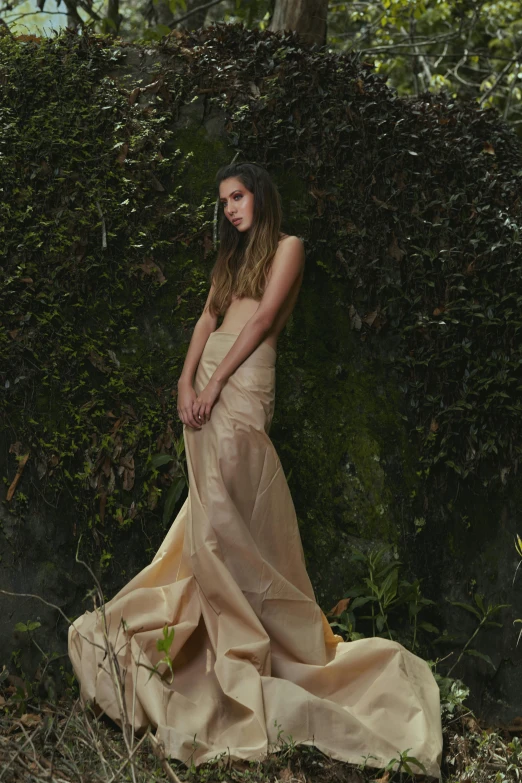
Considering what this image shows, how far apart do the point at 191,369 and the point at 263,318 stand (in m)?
0.51

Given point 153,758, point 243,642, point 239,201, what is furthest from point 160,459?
point 153,758

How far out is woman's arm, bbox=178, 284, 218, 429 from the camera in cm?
389

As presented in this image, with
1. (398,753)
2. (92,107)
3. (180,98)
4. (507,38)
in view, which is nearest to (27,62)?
(92,107)

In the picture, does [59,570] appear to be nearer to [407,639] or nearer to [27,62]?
[407,639]

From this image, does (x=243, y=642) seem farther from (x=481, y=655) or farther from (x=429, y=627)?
(x=481, y=655)

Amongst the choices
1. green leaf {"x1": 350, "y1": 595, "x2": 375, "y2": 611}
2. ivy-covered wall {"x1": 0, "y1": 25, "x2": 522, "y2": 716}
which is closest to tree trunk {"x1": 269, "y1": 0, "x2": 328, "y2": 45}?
ivy-covered wall {"x1": 0, "y1": 25, "x2": 522, "y2": 716}

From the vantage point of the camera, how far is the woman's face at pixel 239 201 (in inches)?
155

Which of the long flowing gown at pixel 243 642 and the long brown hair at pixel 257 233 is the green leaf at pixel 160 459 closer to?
the long flowing gown at pixel 243 642

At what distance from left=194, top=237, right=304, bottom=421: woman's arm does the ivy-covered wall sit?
886 millimetres

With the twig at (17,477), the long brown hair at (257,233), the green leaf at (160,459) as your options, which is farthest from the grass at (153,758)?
the long brown hair at (257,233)

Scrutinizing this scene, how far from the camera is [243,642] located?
350 cm

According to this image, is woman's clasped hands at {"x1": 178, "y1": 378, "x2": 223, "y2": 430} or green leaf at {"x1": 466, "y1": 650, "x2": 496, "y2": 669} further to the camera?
green leaf at {"x1": 466, "y1": 650, "x2": 496, "y2": 669}

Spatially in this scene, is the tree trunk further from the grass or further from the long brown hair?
the grass

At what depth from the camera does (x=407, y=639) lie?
4469mm
